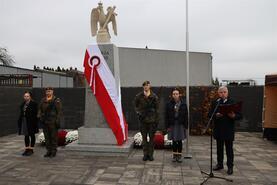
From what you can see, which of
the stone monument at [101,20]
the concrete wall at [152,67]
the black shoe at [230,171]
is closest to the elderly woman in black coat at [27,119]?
the stone monument at [101,20]

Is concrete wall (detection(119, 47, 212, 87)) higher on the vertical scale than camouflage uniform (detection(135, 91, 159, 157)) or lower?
higher

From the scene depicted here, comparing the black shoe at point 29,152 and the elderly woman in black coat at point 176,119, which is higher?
the elderly woman in black coat at point 176,119

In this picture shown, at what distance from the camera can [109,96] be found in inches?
305

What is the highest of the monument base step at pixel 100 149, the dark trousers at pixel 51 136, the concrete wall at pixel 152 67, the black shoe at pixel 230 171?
the concrete wall at pixel 152 67

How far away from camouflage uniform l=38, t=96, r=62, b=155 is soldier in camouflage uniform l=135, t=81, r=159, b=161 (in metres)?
1.94

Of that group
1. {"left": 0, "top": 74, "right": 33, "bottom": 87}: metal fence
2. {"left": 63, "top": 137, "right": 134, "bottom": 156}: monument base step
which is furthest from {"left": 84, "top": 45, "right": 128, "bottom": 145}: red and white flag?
{"left": 0, "top": 74, "right": 33, "bottom": 87}: metal fence

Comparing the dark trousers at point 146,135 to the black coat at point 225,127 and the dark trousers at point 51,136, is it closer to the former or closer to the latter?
the black coat at point 225,127

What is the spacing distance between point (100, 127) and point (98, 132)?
0.14 meters

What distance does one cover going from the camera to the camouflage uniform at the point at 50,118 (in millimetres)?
7199

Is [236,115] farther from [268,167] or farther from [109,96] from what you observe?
[109,96]

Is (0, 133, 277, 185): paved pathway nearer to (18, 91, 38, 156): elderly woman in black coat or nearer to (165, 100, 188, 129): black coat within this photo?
(18, 91, 38, 156): elderly woman in black coat

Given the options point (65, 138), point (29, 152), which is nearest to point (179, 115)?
point (65, 138)

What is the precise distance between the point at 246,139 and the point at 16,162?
7.17 meters

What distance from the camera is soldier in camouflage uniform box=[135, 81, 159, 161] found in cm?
682
